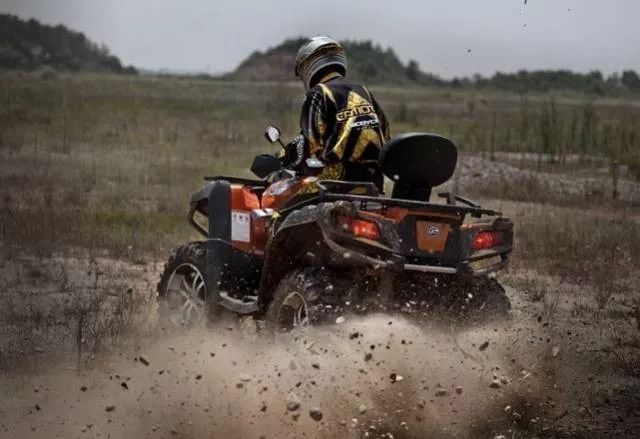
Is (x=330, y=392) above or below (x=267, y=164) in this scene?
below

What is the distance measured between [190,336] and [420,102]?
45.3 meters

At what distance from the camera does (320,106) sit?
7719 millimetres

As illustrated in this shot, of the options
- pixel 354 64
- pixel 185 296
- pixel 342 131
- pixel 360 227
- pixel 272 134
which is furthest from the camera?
pixel 354 64

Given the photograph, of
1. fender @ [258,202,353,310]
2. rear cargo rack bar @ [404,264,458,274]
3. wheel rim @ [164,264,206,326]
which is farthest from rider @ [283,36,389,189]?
wheel rim @ [164,264,206,326]

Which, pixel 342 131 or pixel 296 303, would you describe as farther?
pixel 342 131

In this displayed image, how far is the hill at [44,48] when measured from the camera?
102ft

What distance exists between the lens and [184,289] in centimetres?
889

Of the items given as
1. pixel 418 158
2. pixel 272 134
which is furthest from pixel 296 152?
pixel 418 158

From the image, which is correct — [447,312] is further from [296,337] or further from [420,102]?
[420,102]

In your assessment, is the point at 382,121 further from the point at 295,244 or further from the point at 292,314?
the point at 292,314

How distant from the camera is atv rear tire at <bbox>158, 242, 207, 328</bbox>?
8.64m

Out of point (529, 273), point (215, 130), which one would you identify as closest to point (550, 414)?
point (529, 273)

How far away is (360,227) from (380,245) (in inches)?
5.7

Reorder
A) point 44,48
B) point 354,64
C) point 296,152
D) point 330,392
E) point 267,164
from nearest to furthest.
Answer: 1. point 330,392
2. point 296,152
3. point 267,164
4. point 44,48
5. point 354,64
